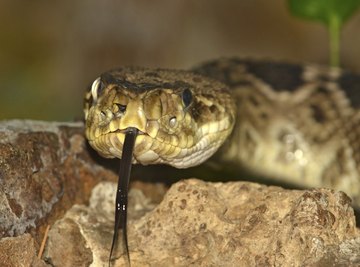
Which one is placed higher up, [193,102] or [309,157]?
[193,102]

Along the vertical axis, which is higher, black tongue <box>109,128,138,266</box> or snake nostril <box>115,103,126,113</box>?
snake nostril <box>115,103,126,113</box>

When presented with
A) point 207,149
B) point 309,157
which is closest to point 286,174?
point 309,157

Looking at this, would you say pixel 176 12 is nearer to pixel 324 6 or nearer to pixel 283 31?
pixel 283 31

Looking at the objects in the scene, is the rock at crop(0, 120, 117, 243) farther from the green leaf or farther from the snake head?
the green leaf

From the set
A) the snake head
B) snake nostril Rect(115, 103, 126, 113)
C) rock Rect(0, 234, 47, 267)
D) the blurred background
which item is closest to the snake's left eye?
the snake head

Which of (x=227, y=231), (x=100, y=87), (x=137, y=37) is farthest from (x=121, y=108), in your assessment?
(x=137, y=37)

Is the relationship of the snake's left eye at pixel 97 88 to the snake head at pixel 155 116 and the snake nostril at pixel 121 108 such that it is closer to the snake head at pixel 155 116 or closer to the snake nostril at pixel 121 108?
the snake head at pixel 155 116
